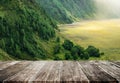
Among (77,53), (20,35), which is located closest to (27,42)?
(20,35)

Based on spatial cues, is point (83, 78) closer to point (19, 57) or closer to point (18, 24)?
point (19, 57)

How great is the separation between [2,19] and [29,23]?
2868 cm

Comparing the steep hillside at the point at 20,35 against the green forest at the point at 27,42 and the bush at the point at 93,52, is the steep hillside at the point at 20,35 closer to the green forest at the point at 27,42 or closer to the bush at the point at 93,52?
the green forest at the point at 27,42

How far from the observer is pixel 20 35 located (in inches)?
6831

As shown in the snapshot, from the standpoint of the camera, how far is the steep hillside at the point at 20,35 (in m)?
158

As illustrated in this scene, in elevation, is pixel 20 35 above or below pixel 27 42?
above

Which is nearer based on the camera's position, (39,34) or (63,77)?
(63,77)

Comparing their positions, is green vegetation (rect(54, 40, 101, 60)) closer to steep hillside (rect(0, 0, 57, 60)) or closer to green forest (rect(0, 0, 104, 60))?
green forest (rect(0, 0, 104, 60))

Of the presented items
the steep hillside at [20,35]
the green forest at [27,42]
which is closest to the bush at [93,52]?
the green forest at [27,42]

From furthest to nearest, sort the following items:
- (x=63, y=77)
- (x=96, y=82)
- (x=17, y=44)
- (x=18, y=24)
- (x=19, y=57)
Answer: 1. (x=18, y=24)
2. (x=17, y=44)
3. (x=19, y=57)
4. (x=63, y=77)
5. (x=96, y=82)

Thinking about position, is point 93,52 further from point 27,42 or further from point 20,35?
point 20,35

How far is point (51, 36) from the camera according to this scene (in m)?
196

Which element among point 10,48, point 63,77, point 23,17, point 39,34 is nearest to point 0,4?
point 23,17

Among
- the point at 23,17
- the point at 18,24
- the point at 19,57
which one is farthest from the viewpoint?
the point at 23,17
